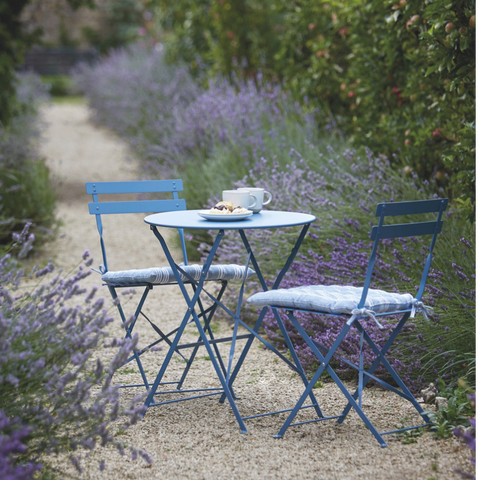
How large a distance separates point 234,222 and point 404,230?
0.66 meters

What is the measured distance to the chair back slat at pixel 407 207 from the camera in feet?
7.30

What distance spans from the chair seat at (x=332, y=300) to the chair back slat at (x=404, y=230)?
25 centimetres

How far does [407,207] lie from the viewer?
230 cm

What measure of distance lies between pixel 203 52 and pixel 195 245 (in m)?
5.63

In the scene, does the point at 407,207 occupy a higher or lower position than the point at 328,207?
higher

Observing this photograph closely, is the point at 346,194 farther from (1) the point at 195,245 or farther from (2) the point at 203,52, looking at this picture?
(2) the point at 203,52

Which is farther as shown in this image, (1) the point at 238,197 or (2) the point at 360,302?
(1) the point at 238,197

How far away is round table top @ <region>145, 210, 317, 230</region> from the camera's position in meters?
2.37

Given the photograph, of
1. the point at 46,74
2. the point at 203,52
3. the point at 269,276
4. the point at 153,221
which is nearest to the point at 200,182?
the point at 269,276

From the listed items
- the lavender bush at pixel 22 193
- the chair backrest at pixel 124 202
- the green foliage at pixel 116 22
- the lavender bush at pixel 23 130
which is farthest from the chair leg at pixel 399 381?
the green foliage at pixel 116 22

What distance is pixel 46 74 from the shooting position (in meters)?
21.8

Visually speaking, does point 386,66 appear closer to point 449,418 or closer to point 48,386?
point 449,418

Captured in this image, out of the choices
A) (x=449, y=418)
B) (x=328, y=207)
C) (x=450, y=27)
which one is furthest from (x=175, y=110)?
(x=449, y=418)

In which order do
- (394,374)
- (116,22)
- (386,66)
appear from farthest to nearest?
(116,22)
(386,66)
(394,374)
